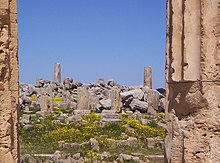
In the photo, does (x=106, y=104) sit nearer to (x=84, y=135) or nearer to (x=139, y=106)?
(x=139, y=106)

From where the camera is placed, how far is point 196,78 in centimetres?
370

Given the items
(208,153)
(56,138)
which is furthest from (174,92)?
(56,138)

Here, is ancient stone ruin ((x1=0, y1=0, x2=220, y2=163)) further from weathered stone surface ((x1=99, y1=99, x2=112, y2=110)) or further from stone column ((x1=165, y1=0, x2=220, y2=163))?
weathered stone surface ((x1=99, y1=99, x2=112, y2=110))

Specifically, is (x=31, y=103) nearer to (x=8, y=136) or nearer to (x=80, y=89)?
(x=80, y=89)

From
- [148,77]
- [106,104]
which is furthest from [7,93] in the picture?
[148,77]

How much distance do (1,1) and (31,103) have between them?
79.6ft

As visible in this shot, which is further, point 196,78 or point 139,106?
point 139,106

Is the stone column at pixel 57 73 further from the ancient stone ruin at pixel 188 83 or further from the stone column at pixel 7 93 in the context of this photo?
the ancient stone ruin at pixel 188 83

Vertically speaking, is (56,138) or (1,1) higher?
(1,1)

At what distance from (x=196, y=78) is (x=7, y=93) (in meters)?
1.85

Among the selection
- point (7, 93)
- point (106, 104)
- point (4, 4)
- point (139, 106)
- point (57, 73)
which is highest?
point (57, 73)

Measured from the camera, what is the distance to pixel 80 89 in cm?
2483

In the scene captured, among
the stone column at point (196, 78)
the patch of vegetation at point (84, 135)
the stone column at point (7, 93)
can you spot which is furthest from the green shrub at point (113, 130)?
the stone column at point (196, 78)

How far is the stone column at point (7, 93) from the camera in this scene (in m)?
3.95
